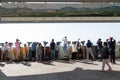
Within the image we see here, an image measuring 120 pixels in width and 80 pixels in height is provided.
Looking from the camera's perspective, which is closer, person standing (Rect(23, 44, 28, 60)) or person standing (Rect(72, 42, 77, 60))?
person standing (Rect(23, 44, 28, 60))

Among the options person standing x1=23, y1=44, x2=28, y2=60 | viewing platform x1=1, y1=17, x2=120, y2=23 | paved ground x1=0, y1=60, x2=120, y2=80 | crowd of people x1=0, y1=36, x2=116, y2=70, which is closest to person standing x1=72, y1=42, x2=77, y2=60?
crowd of people x1=0, y1=36, x2=116, y2=70

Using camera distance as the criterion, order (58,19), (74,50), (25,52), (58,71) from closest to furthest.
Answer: (58,71) → (25,52) → (74,50) → (58,19)

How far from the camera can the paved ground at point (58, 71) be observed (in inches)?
539

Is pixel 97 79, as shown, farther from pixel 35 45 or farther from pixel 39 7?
pixel 39 7

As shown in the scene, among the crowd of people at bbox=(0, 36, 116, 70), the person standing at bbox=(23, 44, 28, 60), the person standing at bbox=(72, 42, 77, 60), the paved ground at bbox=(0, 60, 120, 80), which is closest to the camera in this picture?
the paved ground at bbox=(0, 60, 120, 80)

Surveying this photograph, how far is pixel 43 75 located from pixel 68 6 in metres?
27.5

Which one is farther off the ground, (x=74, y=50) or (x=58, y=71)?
(x=74, y=50)

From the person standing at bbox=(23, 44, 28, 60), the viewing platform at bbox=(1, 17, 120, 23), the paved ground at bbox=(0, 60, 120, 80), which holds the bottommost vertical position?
the paved ground at bbox=(0, 60, 120, 80)

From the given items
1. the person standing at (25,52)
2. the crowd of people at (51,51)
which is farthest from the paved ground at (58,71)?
the person standing at (25,52)

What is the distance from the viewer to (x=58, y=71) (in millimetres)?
15188

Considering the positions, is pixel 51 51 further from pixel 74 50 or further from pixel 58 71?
pixel 58 71

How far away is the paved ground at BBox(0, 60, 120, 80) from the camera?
44.9 feet

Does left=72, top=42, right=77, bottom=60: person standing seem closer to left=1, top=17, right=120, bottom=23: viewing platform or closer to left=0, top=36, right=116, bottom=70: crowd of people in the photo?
left=0, top=36, right=116, bottom=70: crowd of people

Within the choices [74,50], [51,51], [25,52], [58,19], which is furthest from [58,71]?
[58,19]
